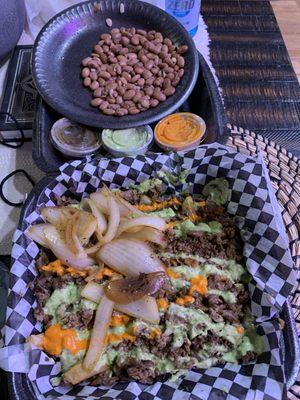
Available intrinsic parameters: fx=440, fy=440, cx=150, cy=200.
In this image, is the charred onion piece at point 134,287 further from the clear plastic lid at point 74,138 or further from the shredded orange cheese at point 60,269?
the clear plastic lid at point 74,138

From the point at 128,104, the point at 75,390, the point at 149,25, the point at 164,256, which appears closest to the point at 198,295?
the point at 164,256

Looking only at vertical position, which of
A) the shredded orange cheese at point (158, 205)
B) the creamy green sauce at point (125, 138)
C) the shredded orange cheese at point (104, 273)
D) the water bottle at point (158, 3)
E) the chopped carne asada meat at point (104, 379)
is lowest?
the chopped carne asada meat at point (104, 379)

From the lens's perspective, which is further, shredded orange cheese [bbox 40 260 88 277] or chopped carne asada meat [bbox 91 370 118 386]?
shredded orange cheese [bbox 40 260 88 277]

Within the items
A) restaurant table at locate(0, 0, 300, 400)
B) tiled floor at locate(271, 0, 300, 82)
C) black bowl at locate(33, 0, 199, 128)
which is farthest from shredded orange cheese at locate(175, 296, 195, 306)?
tiled floor at locate(271, 0, 300, 82)

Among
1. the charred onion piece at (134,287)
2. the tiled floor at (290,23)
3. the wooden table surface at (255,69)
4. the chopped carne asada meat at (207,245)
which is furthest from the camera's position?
the tiled floor at (290,23)

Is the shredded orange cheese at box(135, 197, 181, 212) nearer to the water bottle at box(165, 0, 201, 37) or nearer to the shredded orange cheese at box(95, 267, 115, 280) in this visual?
the shredded orange cheese at box(95, 267, 115, 280)

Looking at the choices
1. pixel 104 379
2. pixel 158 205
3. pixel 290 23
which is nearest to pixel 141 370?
pixel 104 379

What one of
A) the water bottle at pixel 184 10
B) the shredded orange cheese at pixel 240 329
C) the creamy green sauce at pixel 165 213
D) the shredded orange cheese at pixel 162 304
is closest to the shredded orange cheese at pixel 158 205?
the creamy green sauce at pixel 165 213
